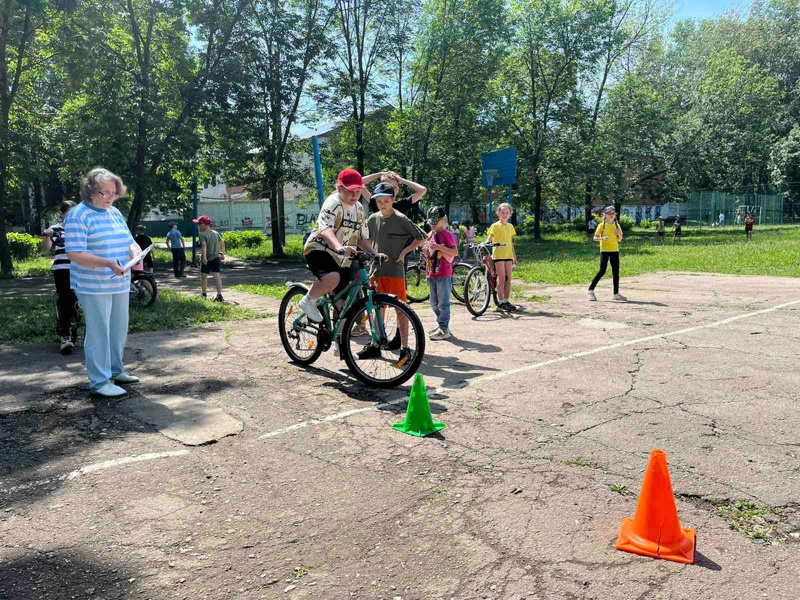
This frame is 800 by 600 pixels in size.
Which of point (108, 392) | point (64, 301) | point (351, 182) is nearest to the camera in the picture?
point (108, 392)

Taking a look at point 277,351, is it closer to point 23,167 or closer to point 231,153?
point 23,167

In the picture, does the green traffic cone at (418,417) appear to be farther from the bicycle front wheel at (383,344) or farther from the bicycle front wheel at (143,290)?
the bicycle front wheel at (143,290)

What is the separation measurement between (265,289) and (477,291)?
6.79 m

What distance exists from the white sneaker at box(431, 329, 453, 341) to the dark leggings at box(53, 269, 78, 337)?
440 cm

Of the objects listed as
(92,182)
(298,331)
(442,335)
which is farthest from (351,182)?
(442,335)

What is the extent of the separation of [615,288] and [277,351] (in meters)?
7.09

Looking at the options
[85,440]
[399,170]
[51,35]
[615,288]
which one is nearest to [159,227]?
[399,170]

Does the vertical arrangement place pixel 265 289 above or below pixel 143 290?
below

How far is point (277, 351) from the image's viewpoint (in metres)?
7.17

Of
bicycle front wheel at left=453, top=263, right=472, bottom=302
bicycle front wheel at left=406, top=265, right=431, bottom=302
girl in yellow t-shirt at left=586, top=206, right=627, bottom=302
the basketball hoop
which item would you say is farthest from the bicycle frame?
the basketball hoop

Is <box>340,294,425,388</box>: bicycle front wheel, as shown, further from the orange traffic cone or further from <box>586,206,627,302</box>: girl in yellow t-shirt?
<box>586,206,627,302</box>: girl in yellow t-shirt

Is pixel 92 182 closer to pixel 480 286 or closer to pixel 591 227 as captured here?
pixel 480 286

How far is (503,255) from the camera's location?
10.2 meters

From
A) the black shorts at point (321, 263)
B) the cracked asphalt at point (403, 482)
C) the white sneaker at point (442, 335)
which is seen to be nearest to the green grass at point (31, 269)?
the cracked asphalt at point (403, 482)
